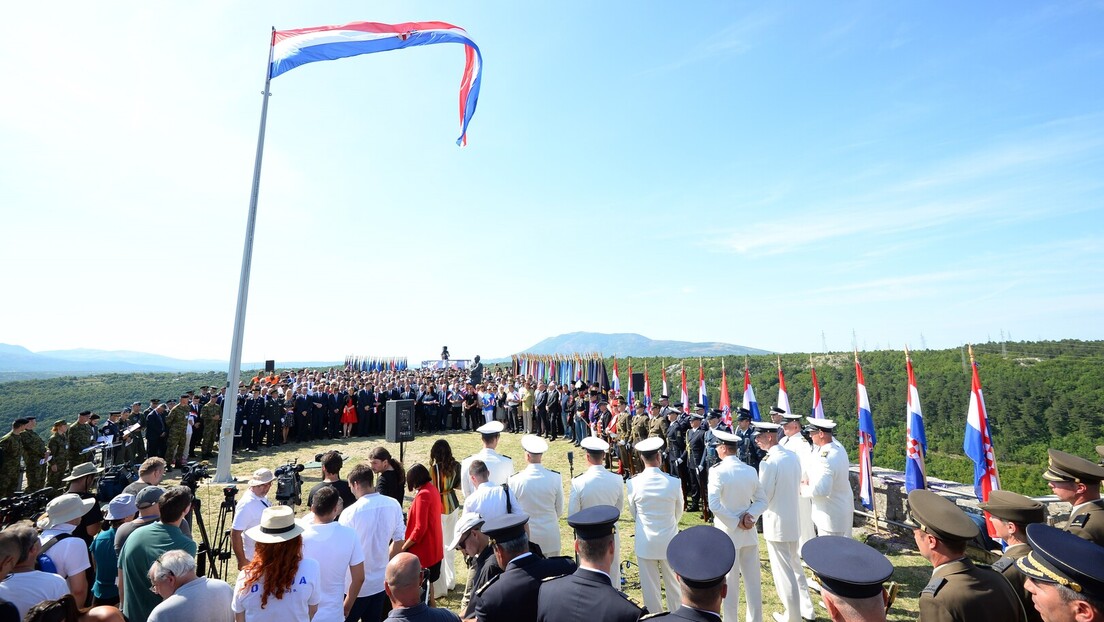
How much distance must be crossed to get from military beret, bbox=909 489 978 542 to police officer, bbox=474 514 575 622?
6.78 feet

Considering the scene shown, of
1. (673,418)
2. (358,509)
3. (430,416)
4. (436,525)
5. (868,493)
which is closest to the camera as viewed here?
(358,509)

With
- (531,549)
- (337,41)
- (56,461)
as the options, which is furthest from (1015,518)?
(56,461)

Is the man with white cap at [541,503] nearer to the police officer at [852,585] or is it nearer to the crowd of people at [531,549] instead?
the crowd of people at [531,549]

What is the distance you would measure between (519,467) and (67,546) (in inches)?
382

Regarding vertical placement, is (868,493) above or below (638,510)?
below

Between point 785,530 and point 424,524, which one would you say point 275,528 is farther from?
point 785,530

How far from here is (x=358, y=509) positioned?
13.4ft

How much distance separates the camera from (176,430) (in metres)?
12.0

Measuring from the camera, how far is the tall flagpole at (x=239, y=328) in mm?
9969

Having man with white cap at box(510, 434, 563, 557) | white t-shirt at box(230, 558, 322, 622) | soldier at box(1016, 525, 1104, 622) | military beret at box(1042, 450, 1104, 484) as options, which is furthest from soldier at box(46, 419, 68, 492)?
military beret at box(1042, 450, 1104, 484)

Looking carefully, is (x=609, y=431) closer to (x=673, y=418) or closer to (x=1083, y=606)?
(x=673, y=418)

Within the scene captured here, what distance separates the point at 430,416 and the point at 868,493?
15.2m

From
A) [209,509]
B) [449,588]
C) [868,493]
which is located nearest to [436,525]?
[449,588]

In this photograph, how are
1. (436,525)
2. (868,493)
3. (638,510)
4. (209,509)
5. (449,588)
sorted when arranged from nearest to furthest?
(436,525) < (638,510) < (449,588) < (868,493) < (209,509)
